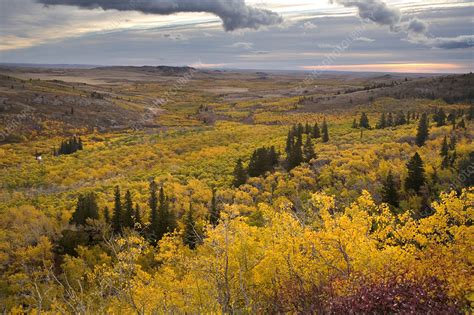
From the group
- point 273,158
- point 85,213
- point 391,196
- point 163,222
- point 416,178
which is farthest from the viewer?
point 273,158

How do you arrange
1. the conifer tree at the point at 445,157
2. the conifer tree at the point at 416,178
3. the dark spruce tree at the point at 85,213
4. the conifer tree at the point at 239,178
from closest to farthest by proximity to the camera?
1. the dark spruce tree at the point at 85,213
2. the conifer tree at the point at 416,178
3. the conifer tree at the point at 445,157
4. the conifer tree at the point at 239,178

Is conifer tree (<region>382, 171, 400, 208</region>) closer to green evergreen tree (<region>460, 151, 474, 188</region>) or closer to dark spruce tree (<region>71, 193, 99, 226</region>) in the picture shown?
green evergreen tree (<region>460, 151, 474, 188</region>)

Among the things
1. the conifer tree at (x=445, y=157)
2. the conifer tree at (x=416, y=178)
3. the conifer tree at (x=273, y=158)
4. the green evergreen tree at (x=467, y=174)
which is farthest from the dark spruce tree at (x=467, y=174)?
the conifer tree at (x=273, y=158)

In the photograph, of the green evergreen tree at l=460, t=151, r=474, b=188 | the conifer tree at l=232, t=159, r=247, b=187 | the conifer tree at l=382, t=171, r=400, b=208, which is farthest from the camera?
the conifer tree at l=232, t=159, r=247, b=187

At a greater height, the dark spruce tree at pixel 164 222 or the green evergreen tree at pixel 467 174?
the green evergreen tree at pixel 467 174

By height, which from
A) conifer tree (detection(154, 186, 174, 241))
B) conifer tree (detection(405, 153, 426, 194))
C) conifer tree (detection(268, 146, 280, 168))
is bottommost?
conifer tree (detection(154, 186, 174, 241))

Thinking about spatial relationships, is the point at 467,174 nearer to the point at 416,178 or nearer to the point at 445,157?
the point at 416,178

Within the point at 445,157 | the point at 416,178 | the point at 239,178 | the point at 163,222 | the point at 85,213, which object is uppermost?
the point at 445,157

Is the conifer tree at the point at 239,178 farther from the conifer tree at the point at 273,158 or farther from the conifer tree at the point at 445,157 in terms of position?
the conifer tree at the point at 445,157

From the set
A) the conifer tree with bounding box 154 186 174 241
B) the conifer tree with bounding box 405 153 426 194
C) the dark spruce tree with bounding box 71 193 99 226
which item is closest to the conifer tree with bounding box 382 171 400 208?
the conifer tree with bounding box 405 153 426 194

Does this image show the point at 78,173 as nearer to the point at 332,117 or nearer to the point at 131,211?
the point at 131,211

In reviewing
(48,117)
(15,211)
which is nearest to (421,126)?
(15,211)

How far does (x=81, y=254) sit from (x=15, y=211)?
40.0 ft

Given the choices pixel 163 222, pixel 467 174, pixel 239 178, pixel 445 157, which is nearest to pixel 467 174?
pixel 467 174
